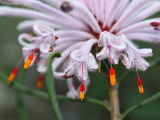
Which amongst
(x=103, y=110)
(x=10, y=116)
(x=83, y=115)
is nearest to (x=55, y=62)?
(x=103, y=110)

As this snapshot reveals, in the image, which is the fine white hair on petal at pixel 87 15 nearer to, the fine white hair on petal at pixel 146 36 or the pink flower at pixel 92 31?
the pink flower at pixel 92 31

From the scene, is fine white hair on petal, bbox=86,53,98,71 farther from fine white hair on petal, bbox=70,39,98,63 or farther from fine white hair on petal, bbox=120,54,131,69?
fine white hair on petal, bbox=120,54,131,69

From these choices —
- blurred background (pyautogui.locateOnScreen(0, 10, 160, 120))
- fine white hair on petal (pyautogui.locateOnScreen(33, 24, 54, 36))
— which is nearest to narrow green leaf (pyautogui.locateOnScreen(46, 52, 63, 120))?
fine white hair on petal (pyautogui.locateOnScreen(33, 24, 54, 36))

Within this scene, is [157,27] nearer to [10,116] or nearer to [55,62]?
[55,62]

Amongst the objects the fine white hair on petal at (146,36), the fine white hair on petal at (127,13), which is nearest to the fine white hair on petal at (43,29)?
the fine white hair on petal at (127,13)

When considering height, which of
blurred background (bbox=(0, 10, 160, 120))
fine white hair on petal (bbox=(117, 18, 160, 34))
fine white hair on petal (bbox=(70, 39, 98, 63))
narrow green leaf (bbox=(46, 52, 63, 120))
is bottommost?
blurred background (bbox=(0, 10, 160, 120))

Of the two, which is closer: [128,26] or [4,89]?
[128,26]
